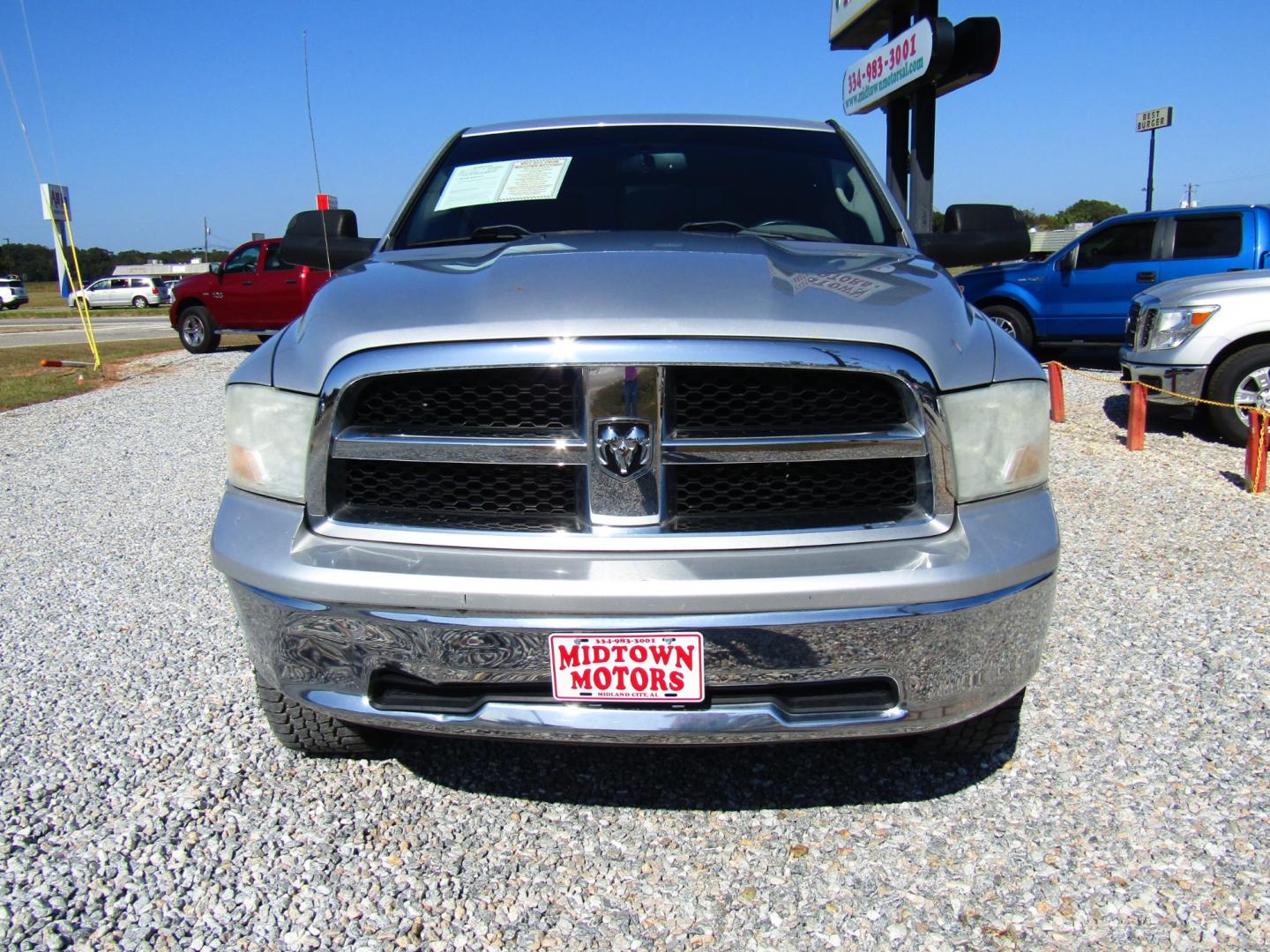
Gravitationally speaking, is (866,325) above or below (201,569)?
above

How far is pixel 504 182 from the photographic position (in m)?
3.40

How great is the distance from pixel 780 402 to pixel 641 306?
1.15 feet

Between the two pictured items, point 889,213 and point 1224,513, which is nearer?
point 889,213

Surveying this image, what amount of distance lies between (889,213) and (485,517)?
2003mm

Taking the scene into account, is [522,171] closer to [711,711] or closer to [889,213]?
[889,213]

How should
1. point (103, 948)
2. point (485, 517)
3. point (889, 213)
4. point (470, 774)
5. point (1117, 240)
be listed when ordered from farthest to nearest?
point (1117, 240) < point (889, 213) < point (470, 774) < point (485, 517) < point (103, 948)

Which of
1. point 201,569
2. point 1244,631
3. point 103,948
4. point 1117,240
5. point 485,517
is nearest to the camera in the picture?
point 103,948

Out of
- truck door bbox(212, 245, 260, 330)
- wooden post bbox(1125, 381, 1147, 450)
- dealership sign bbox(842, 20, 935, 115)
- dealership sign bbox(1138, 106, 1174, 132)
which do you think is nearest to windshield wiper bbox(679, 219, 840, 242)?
wooden post bbox(1125, 381, 1147, 450)

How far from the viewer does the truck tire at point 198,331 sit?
16.5m

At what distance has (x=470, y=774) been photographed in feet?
8.53

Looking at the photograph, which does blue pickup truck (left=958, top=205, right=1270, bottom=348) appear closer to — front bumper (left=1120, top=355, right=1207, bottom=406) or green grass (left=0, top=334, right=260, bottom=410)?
front bumper (left=1120, top=355, right=1207, bottom=406)

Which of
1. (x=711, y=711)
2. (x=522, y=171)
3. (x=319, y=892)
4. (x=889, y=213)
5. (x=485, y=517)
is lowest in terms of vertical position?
(x=319, y=892)

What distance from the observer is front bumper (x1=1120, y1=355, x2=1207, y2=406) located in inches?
284

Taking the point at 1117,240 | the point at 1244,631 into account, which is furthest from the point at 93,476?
the point at 1117,240
